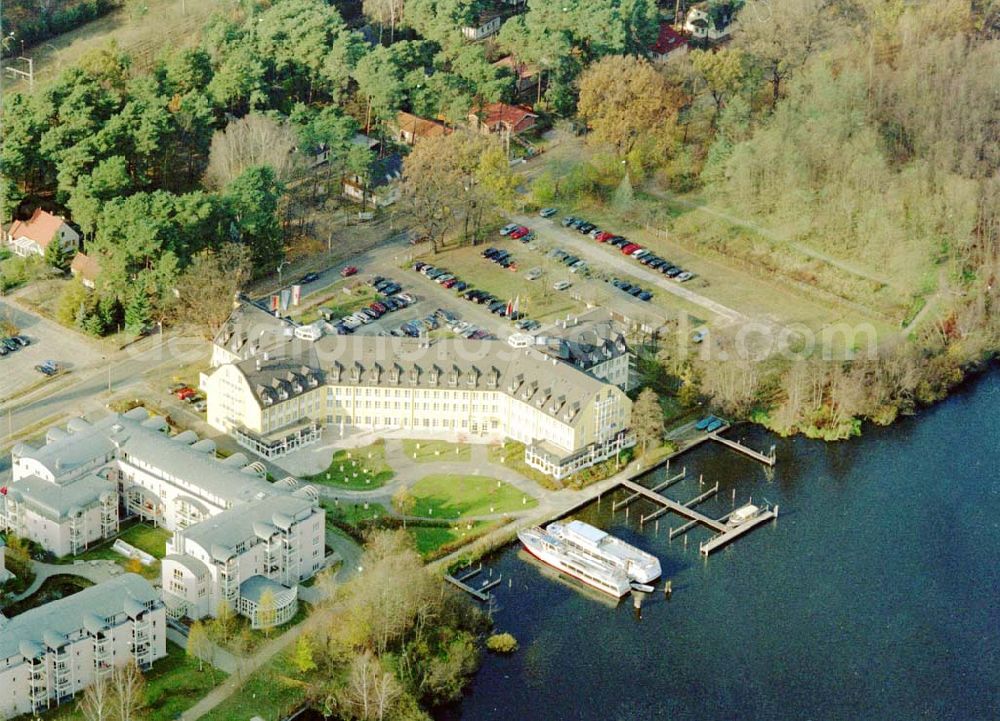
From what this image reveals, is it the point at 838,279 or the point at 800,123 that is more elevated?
the point at 800,123

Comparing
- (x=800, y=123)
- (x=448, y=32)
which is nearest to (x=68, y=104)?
(x=448, y=32)

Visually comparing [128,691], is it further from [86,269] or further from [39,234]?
[39,234]

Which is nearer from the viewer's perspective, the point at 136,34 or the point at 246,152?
the point at 246,152

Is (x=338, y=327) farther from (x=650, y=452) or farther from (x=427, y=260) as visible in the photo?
(x=650, y=452)

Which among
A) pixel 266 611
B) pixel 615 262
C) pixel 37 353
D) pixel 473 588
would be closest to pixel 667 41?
pixel 615 262

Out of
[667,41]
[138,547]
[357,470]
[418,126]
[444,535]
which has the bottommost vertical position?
[444,535]

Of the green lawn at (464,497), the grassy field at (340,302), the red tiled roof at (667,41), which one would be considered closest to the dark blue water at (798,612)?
the green lawn at (464,497)
